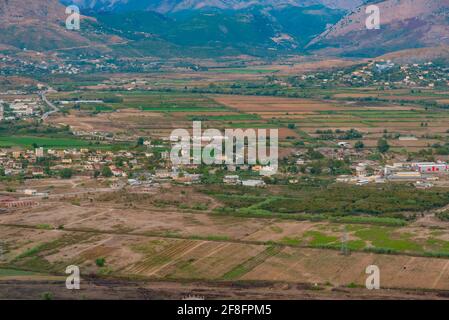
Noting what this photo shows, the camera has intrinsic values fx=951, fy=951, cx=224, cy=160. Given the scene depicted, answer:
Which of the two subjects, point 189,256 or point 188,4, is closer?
point 189,256

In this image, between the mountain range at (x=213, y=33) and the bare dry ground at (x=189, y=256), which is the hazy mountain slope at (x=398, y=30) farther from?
the bare dry ground at (x=189, y=256)

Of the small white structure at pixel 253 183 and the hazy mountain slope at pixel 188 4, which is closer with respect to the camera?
the small white structure at pixel 253 183

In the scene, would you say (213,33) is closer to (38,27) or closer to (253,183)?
(38,27)

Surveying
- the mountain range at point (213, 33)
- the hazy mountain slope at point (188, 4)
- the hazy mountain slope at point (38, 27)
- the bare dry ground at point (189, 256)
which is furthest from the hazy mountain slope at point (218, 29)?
the bare dry ground at point (189, 256)

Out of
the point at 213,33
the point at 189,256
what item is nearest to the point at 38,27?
the point at 213,33

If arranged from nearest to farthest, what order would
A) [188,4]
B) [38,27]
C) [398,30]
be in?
[38,27] → [398,30] → [188,4]

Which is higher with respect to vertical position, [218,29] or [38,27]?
[218,29]

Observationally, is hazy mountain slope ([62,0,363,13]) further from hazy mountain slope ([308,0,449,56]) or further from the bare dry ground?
the bare dry ground

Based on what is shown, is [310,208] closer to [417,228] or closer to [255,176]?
[417,228]
